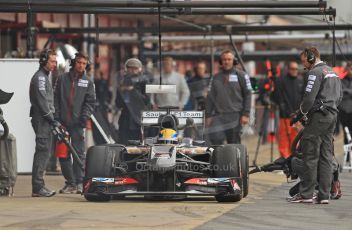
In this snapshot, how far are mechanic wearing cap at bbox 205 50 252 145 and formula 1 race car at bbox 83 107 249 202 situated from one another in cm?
337

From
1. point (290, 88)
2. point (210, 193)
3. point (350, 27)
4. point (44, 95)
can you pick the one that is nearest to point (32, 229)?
point (210, 193)

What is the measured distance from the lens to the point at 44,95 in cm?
1566

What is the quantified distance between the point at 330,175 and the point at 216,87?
4.36 meters

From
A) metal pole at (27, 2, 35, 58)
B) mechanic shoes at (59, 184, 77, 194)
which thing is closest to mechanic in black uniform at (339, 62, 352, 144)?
metal pole at (27, 2, 35, 58)

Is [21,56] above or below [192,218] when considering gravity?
above

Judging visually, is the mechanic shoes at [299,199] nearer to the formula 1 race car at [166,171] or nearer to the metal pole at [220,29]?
the formula 1 race car at [166,171]

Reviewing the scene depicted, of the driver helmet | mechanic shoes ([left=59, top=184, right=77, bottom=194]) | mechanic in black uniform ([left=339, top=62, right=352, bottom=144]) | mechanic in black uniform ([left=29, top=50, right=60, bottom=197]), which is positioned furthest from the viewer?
mechanic in black uniform ([left=339, top=62, right=352, bottom=144])

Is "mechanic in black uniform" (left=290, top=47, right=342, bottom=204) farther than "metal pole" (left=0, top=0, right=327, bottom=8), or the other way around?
"metal pole" (left=0, top=0, right=327, bottom=8)

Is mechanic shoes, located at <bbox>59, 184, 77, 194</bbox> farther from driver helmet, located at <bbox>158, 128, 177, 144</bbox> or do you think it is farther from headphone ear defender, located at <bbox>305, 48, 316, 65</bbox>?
headphone ear defender, located at <bbox>305, 48, 316, 65</bbox>

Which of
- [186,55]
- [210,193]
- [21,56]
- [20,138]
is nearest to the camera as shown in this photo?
[210,193]

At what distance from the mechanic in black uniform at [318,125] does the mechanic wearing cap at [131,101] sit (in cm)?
451

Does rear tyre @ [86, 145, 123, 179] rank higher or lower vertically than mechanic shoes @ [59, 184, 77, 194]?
higher

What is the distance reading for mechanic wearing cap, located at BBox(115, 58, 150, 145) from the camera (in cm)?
1867

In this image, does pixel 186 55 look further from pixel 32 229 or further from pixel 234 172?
pixel 32 229
